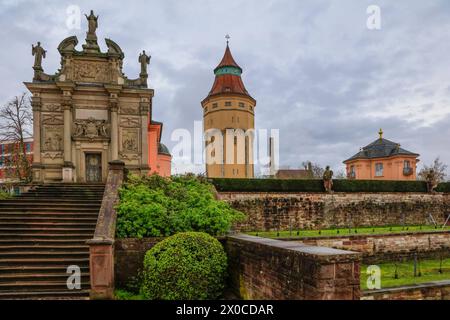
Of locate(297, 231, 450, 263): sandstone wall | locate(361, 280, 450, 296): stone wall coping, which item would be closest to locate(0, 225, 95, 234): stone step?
locate(361, 280, 450, 296): stone wall coping

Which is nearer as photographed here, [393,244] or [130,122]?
[393,244]

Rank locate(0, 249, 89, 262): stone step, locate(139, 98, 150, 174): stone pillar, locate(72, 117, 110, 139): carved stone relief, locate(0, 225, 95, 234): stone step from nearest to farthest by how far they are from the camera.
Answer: locate(0, 249, 89, 262): stone step, locate(0, 225, 95, 234): stone step, locate(72, 117, 110, 139): carved stone relief, locate(139, 98, 150, 174): stone pillar

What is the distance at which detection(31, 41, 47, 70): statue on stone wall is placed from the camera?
64.3ft

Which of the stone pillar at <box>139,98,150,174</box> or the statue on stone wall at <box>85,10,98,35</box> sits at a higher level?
the statue on stone wall at <box>85,10,98,35</box>

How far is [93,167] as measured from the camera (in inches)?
782

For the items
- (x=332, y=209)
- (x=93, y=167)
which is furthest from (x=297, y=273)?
(x=332, y=209)

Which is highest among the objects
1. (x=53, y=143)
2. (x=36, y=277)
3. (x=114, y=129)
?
(x=114, y=129)

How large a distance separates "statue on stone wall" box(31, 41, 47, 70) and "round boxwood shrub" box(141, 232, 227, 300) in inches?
673

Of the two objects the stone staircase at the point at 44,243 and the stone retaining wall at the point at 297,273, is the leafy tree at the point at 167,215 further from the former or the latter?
the stone retaining wall at the point at 297,273

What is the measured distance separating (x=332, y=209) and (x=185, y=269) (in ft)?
56.0

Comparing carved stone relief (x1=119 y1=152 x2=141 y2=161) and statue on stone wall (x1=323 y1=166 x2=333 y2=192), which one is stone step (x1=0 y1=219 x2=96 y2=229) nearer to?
carved stone relief (x1=119 y1=152 x2=141 y2=161)

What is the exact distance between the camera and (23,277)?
26.0 feet

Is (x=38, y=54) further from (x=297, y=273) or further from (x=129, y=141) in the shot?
(x=297, y=273)
